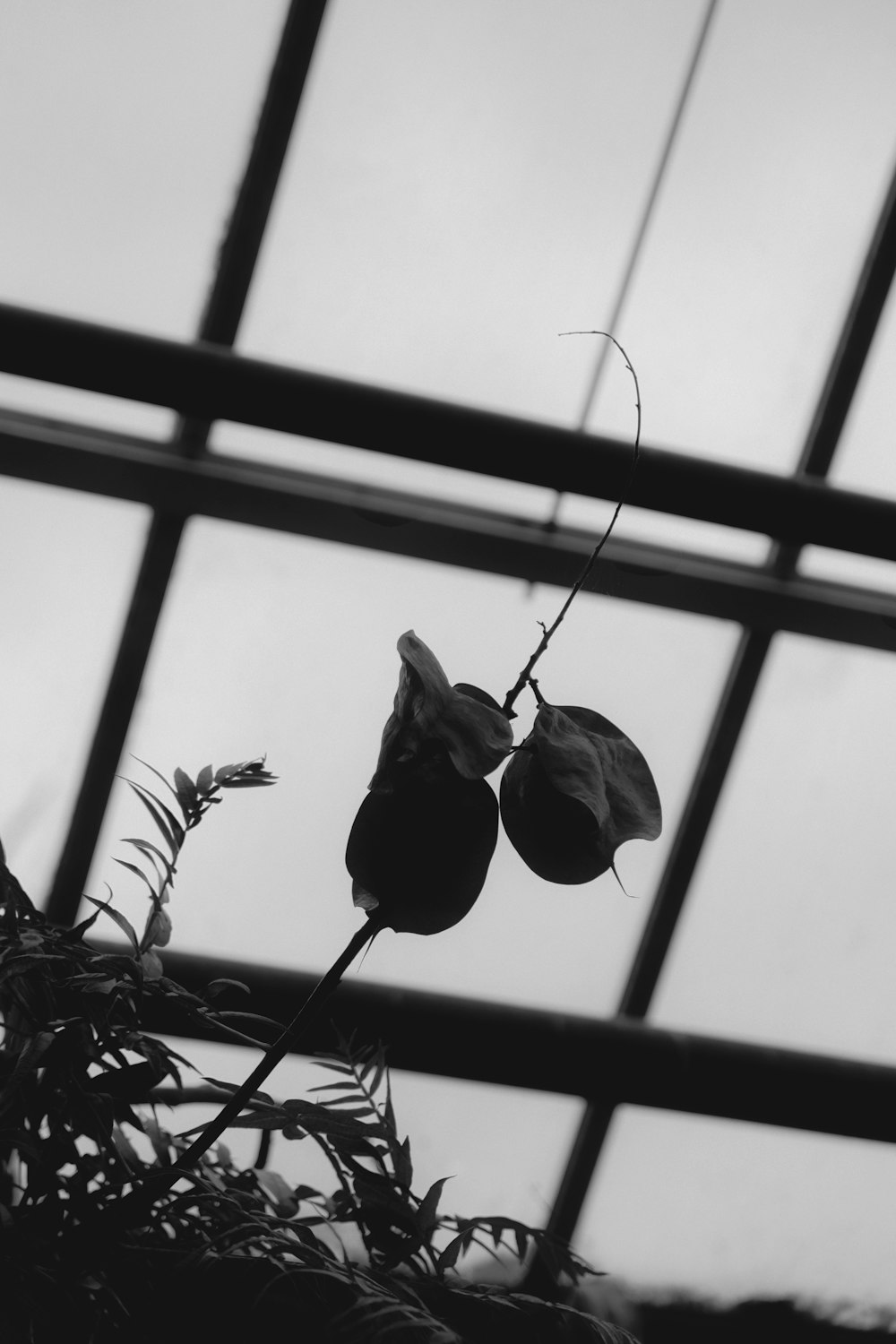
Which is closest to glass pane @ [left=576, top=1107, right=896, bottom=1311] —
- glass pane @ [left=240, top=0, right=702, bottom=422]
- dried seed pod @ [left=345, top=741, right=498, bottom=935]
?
glass pane @ [left=240, top=0, right=702, bottom=422]

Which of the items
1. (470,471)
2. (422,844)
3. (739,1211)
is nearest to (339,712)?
(470,471)

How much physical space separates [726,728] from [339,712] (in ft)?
3.99

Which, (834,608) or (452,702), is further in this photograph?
(834,608)

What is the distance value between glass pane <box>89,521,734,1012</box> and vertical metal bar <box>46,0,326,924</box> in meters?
0.09

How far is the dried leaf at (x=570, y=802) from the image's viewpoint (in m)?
0.90

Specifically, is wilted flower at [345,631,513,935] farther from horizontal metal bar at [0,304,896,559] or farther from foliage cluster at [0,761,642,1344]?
horizontal metal bar at [0,304,896,559]

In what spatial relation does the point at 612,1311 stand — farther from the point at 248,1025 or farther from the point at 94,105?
the point at 94,105

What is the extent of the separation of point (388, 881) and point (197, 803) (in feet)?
1.21

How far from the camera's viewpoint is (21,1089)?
3.30 ft

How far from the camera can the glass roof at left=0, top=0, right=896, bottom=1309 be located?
307 cm

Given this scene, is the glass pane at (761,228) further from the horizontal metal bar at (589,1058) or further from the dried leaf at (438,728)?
the dried leaf at (438,728)

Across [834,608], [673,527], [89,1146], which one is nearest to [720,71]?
[673,527]

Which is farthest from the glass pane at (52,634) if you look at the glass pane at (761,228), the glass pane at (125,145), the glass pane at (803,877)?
the glass pane at (803,877)

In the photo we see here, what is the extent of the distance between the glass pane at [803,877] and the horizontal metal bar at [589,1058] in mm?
321
